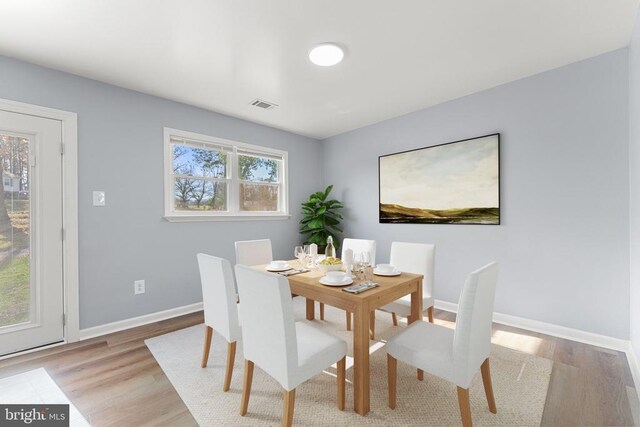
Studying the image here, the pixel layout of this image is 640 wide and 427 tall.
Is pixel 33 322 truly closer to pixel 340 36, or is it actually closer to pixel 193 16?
pixel 193 16

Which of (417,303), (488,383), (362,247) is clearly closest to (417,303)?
(417,303)

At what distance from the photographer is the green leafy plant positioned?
4.36 metres

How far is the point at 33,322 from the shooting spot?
8.05 ft

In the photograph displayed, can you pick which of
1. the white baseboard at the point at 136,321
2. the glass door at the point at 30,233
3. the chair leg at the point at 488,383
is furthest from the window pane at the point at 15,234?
the chair leg at the point at 488,383

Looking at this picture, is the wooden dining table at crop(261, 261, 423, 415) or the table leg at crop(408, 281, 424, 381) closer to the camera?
the wooden dining table at crop(261, 261, 423, 415)

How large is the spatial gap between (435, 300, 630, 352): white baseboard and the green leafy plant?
2341mm

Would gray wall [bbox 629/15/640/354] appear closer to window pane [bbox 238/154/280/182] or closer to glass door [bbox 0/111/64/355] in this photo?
window pane [bbox 238/154/280/182]

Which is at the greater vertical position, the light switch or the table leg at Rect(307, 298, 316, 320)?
the light switch

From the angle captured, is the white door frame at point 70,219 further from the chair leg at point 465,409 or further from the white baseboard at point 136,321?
the chair leg at point 465,409

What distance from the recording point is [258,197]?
13.7 ft

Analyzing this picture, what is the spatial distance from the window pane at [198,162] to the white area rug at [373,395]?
6.70 ft

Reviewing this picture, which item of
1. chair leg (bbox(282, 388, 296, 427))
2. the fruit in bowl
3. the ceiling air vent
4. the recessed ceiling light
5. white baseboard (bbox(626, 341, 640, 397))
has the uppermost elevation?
the recessed ceiling light

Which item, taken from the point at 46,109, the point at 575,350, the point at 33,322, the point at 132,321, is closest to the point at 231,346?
the point at 132,321

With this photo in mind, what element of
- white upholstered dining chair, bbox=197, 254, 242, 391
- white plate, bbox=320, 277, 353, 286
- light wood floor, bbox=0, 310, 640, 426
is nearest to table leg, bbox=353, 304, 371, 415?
white plate, bbox=320, 277, 353, 286
